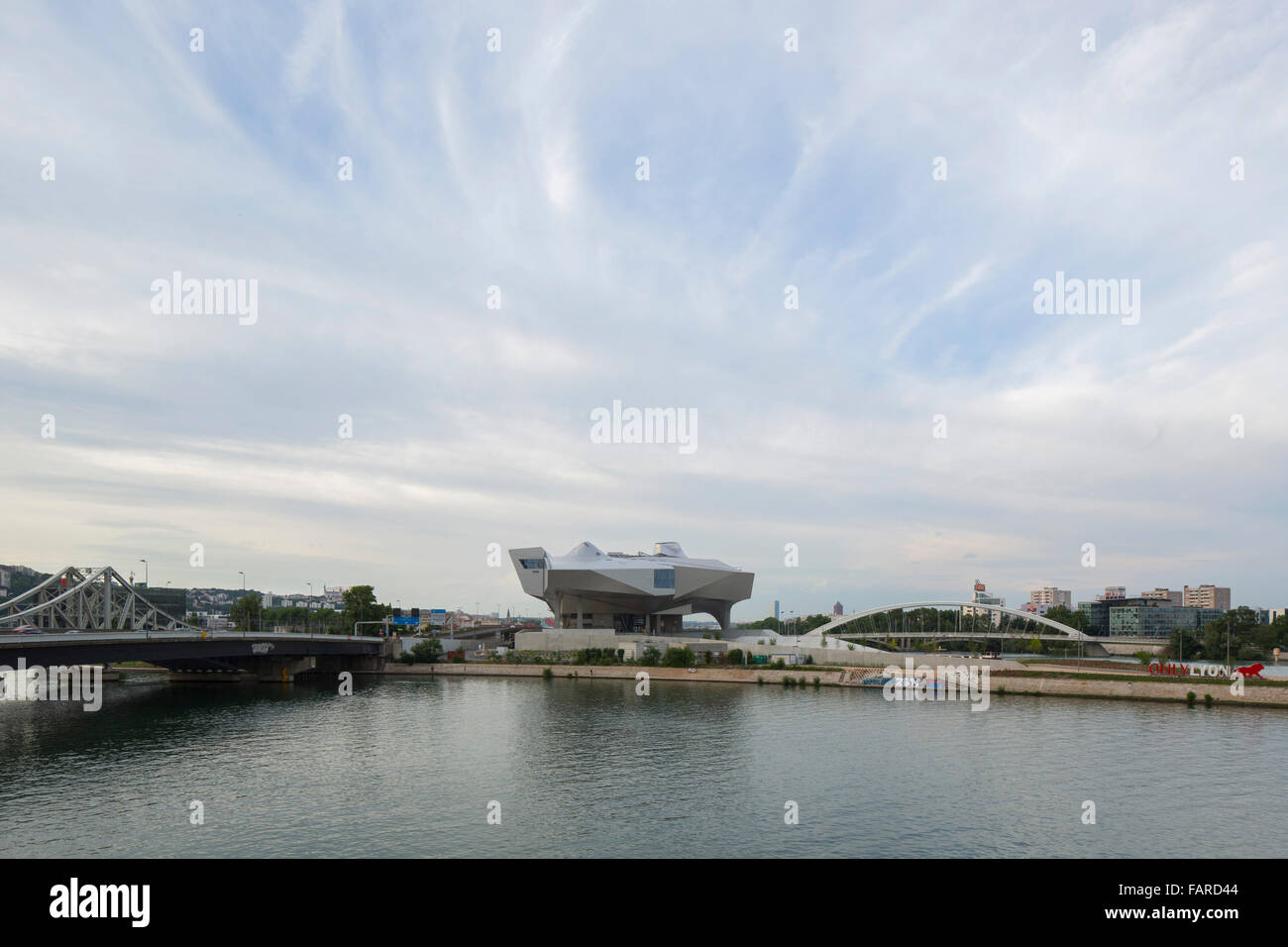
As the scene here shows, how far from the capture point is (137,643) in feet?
151

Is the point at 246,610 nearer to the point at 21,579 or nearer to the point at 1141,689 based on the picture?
the point at 21,579

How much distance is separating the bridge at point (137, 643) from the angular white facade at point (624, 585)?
20.9m

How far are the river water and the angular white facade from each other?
44084mm

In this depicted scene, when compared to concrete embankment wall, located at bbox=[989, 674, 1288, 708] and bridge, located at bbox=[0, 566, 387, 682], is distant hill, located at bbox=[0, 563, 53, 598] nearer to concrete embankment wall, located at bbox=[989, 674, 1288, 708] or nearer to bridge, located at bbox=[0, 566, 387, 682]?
bridge, located at bbox=[0, 566, 387, 682]

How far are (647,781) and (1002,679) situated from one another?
131ft

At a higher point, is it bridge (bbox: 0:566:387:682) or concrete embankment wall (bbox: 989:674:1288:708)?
bridge (bbox: 0:566:387:682)

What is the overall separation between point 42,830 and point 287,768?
29.0ft

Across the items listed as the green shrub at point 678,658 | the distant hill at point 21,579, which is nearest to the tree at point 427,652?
the green shrub at point 678,658

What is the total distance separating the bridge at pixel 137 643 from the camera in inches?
1556

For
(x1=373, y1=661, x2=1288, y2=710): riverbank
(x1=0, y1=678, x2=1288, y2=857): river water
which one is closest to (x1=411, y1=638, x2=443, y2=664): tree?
(x1=373, y1=661, x2=1288, y2=710): riverbank

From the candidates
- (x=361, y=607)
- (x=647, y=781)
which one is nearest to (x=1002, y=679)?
(x=647, y=781)

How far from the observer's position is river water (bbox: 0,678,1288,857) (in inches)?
837

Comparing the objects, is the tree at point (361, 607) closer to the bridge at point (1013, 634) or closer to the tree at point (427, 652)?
the tree at point (427, 652)
